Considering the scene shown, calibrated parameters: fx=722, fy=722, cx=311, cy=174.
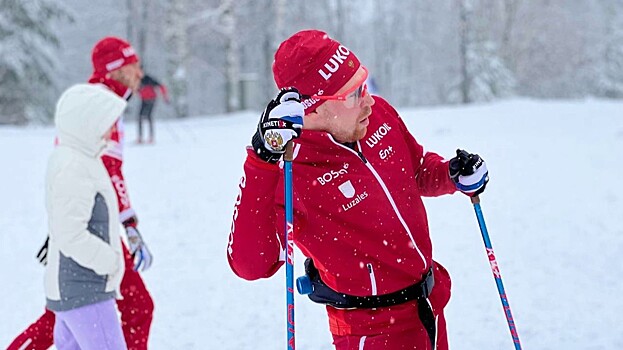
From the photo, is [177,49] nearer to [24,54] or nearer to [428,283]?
[24,54]

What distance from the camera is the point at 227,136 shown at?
17.9 metres

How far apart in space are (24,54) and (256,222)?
88.0 ft

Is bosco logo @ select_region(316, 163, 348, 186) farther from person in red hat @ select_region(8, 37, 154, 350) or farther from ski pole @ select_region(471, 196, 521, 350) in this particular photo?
person in red hat @ select_region(8, 37, 154, 350)

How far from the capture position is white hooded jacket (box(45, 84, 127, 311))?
3357 mm

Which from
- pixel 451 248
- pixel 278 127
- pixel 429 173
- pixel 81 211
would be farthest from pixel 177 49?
pixel 278 127

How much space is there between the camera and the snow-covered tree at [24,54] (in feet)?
86.5

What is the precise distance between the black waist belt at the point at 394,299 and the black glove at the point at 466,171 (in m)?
0.43

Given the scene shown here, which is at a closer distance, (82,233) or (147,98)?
(82,233)

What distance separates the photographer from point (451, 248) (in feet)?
24.3

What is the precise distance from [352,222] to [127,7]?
32187 millimetres

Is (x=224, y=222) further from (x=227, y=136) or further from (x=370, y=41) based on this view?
(x=370, y=41)

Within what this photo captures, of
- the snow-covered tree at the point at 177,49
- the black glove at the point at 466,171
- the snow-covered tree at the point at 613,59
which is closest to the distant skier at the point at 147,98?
the snow-covered tree at the point at 177,49

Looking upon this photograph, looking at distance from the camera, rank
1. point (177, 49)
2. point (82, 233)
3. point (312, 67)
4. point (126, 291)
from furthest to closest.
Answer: point (177, 49) < point (126, 291) < point (82, 233) < point (312, 67)

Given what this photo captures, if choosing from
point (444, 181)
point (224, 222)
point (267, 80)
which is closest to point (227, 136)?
point (224, 222)
